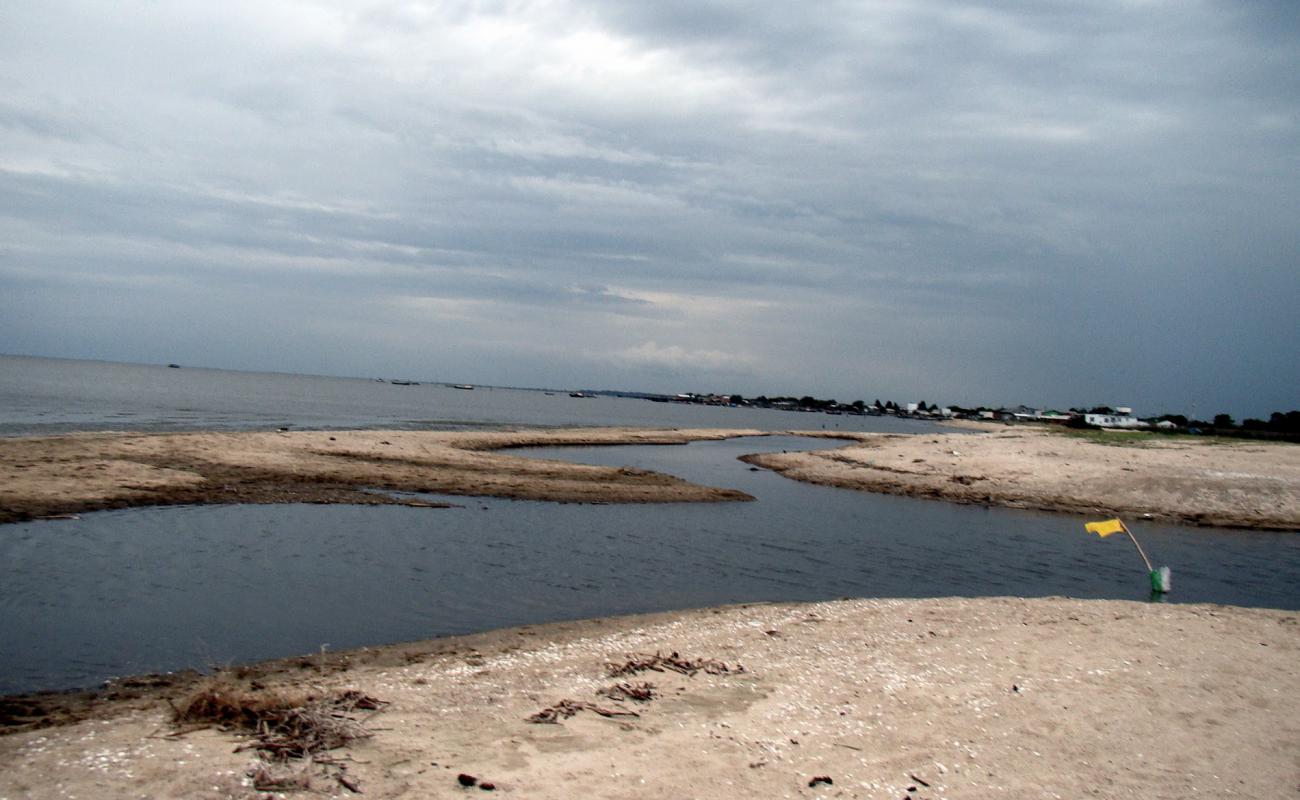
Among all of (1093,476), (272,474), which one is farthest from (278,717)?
(1093,476)

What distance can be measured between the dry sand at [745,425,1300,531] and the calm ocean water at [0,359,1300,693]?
3374mm

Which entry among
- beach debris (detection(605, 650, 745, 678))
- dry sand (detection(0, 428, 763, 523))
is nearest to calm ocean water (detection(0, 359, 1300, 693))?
dry sand (detection(0, 428, 763, 523))

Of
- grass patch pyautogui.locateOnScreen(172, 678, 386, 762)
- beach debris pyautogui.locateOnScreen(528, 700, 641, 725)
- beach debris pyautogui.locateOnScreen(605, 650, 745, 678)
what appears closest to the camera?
grass patch pyautogui.locateOnScreen(172, 678, 386, 762)

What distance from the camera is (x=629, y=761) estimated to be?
24.6ft

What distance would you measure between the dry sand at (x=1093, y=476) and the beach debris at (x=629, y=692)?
30.8 meters

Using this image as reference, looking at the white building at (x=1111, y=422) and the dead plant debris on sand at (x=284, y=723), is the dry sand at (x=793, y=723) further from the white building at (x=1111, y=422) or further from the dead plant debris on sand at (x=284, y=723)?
the white building at (x=1111, y=422)

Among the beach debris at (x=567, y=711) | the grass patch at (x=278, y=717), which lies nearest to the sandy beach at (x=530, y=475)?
the grass patch at (x=278, y=717)

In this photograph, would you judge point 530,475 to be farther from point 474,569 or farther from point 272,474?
point 474,569

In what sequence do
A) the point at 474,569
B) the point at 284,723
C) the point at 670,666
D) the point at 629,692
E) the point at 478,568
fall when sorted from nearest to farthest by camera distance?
1. the point at 284,723
2. the point at 629,692
3. the point at 670,666
4. the point at 474,569
5. the point at 478,568

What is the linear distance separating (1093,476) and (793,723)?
117 ft

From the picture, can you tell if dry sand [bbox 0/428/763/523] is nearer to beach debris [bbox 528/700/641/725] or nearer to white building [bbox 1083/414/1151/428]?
beach debris [bbox 528/700/641/725]

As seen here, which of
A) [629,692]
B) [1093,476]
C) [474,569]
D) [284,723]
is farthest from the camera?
[1093,476]

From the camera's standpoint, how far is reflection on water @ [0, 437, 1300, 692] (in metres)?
12.6

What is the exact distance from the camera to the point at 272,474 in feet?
96.9
